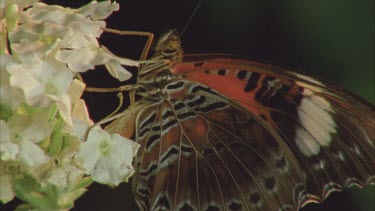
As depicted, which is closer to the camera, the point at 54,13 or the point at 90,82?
the point at 54,13

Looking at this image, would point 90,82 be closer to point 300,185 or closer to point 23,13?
point 300,185

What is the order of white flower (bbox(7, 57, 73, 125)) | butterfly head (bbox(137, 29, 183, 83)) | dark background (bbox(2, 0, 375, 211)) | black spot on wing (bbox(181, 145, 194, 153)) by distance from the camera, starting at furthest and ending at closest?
dark background (bbox(2, 0, 375, 211))
black spot on wing (bbox(181, 145, 194, 153))
butterfly head (bbox(137, 29, 183, 83))
white flower (bbox(7, 57, 73, 125))

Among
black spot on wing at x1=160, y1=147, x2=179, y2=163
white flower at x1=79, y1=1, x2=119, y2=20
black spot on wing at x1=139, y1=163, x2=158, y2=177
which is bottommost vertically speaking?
black spot on wing at x1=139, y1=163, x2=158, y2=177

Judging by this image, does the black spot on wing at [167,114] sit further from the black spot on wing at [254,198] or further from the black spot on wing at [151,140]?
the black spot on wing at [254,198]

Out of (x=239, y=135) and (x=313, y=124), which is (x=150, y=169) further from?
(x=313, y=124)

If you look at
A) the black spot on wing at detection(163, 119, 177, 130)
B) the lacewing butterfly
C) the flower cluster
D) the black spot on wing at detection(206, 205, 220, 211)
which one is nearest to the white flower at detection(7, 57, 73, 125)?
the flower cluster

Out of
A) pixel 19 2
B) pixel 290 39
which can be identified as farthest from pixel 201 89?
pixel 290 39

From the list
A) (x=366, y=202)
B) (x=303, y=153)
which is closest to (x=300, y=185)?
(x=303, y=153)

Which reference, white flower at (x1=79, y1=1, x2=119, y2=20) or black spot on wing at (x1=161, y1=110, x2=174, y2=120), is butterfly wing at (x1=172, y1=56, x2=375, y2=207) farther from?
white flower at (x1=79, y1=1, x2=119, y2=20)
